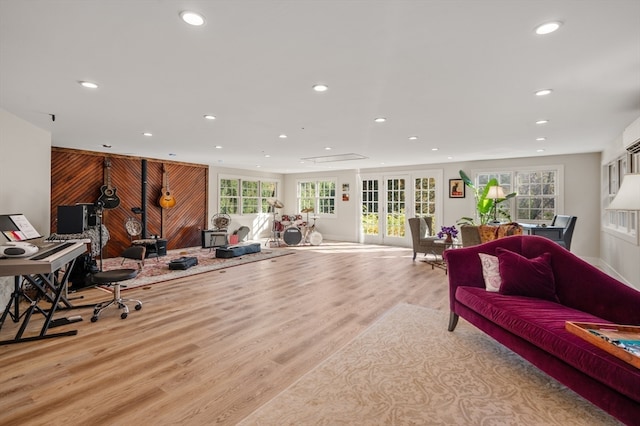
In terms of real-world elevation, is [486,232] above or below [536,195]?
below

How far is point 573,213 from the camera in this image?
6695 millimetres

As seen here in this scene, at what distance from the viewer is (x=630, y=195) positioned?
2.21m

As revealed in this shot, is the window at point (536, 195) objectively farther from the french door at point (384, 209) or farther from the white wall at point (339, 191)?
the french door at point (384, 209)

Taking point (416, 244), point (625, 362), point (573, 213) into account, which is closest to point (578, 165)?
point (573, 213)

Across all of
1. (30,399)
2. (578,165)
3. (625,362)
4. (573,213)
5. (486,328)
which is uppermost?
(578,165)

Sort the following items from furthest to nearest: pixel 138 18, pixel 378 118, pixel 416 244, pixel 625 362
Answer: pixel 416 244 → pixel 378 118 → pixel 138 18 → pixel 625 362

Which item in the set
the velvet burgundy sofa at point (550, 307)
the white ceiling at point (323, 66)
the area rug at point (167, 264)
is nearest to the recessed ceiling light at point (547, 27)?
the white ceiling at point (323, 66)

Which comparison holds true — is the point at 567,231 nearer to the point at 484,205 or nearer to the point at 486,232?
the point at 486,232

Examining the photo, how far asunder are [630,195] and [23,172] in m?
6.56

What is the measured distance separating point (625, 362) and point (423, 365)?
1.22m

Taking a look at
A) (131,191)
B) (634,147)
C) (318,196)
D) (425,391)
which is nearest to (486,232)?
(634,147)

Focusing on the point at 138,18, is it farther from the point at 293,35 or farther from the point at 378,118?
the point at 378,118

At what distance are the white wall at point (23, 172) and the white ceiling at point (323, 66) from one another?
21 cm

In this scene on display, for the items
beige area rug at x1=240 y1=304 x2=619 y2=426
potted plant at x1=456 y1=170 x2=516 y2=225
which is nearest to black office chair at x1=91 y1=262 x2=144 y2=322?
beige area rug at x1=240 y1=304 x2=619 y2=426
